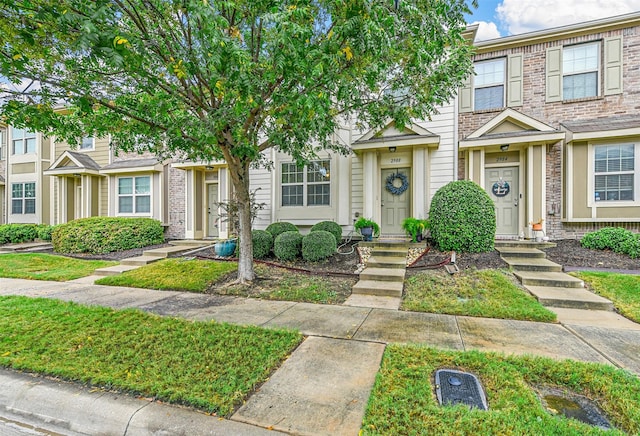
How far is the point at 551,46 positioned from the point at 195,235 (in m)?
13.0

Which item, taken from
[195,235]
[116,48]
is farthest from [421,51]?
[195,235]

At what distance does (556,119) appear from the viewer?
883 centimetres

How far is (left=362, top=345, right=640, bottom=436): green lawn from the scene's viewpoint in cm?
208

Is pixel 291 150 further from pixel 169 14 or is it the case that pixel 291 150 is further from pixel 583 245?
pixel 583 245

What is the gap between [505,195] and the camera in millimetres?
8977

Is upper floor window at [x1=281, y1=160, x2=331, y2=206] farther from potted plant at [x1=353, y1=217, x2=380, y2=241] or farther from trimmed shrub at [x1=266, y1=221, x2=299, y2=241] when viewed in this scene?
potted plant at [x1=353, y1=217, x2=380, y2=241]

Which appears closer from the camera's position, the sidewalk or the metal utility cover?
the sidewalk

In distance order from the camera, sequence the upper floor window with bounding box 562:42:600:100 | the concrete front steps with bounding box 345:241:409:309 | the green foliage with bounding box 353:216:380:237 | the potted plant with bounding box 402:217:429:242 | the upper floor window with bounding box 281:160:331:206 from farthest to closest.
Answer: the upper floor window with bounding box 281:160:331:206
the upper floor window with bounding box 562:42:600:100
the green foliage with bounding box 353:216:380:237
the potted plant with bounding box 402:217:429:242
the concrete front steps with bounding box 345:241:409:309

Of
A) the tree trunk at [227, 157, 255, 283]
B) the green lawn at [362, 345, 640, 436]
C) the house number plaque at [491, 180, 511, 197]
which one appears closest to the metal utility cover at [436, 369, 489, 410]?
the green lawn at [362, 345, 640, 436]

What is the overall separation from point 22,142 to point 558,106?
877 inches

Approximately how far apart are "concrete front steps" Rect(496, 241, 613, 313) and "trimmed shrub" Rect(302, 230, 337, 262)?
3.92 m

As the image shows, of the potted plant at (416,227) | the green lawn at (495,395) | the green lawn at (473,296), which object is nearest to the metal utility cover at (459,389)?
the green lawn at (495,395)

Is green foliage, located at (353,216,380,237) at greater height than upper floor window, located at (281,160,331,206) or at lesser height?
lesser

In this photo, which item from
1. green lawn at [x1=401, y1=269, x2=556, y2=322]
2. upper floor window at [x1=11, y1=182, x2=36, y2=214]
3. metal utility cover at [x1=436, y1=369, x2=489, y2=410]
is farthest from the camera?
upper floor window at [x1=11, y1=182, x2=36, y2=214]
